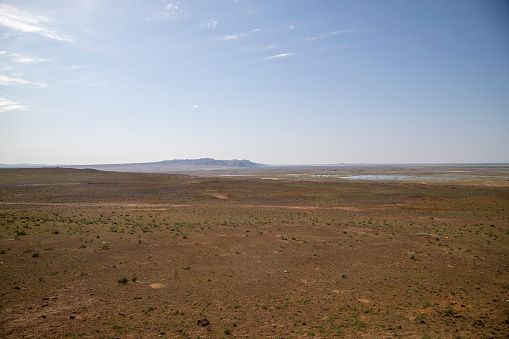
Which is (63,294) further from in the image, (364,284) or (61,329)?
(364,284)

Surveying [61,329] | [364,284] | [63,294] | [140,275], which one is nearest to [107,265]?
[140,275]

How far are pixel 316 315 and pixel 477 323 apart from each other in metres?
5.28

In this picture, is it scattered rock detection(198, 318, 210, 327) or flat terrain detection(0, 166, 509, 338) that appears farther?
scattered rock detection(198, 318, 210, 327)

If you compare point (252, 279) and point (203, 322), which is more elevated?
point (203, 322)

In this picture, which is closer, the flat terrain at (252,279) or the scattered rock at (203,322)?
the flat terrain at (252,279)

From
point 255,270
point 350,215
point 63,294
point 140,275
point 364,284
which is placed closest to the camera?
point 63,294

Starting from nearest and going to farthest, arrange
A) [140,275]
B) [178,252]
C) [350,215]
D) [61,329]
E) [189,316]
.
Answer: [61,329], [189,316], [140,275], [178,252], [350,215]

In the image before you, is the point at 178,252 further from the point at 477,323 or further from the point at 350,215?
the point at 350,215

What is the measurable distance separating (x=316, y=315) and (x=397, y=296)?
13.8 ft

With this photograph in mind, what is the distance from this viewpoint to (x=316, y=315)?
1025 cm

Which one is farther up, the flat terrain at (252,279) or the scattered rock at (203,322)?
the scattered rock at (203,322)

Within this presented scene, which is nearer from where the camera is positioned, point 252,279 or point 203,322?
point 203,322

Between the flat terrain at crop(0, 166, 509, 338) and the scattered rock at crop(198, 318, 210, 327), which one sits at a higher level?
the scattered rock at crop(198, 318, 210, 327)

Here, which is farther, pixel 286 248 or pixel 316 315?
pixel 286 248
